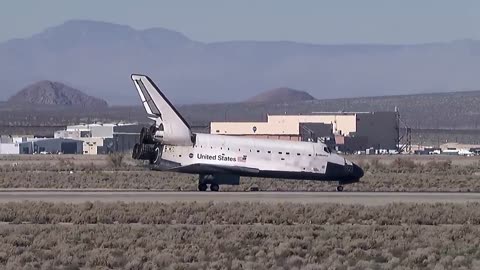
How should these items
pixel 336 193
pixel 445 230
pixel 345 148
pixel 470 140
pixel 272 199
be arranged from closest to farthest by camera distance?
pixel 445 230
pixel 272 199
pixel 336 193
pixel 345 148
pixel 470 140

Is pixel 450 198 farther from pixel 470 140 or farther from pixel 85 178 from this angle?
pixel 470 140

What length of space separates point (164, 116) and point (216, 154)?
258 centimetres

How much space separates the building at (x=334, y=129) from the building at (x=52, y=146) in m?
20.2

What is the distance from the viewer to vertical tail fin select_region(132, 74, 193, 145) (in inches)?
1775

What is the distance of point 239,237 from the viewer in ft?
88.8

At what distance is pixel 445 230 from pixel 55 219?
10.5 meters

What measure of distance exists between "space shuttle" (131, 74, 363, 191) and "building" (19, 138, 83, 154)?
8677 cm

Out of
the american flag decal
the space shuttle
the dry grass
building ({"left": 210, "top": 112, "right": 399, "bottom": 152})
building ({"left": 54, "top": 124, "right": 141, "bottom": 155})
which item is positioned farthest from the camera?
building ({"left": 54, "top": 124, "right": 141, "bottom": 155})

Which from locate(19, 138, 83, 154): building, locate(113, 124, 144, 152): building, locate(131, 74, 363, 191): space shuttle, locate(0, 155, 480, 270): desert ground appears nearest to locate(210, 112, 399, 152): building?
locate(113, 124, 144, 152): building

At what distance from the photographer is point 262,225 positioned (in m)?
30.7

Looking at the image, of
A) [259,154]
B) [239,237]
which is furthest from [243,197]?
[239,237]

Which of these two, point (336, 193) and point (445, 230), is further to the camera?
point (336, 193)

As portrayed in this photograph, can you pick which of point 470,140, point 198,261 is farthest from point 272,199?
point 470,140

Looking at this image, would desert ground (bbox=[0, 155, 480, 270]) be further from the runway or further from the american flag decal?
the american flag decal
